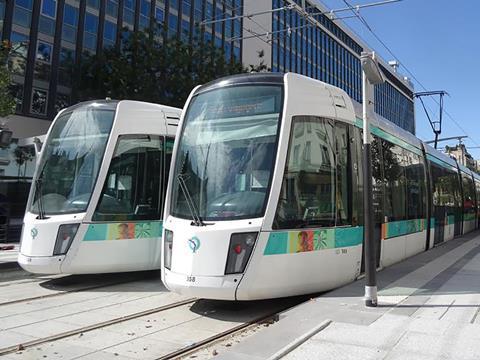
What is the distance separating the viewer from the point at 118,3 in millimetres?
33625

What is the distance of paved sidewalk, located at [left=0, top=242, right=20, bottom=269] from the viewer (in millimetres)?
10825

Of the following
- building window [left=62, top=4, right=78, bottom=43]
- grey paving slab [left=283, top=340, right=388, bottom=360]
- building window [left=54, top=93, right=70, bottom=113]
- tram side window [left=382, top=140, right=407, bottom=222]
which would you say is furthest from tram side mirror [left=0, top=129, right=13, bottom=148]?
building window [left=62, top=4, right=78, bottom=43]

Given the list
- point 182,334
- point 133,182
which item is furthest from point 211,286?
point 133,182

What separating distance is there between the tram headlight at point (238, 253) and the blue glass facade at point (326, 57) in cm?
4243

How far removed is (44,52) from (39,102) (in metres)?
2.95

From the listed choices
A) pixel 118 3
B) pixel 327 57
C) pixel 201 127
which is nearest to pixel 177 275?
pixel 201 127

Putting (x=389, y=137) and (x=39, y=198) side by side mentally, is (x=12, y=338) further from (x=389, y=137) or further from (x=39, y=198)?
(x=389, y=137)

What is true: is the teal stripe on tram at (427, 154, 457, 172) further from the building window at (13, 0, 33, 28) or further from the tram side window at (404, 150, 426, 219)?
the building window at (13, 0, 33, 28)

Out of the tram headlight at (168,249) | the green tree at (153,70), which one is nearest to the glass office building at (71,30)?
the green tree at (153,70)

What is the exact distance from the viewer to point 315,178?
23.3 feet

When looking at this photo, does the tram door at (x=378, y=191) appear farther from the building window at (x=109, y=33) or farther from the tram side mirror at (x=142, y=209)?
the building window at (x=109, y=33)

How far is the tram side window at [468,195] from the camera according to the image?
66.8ft

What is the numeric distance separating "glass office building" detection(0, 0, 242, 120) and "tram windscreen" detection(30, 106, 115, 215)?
1846cm

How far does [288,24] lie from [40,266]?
49.5m
